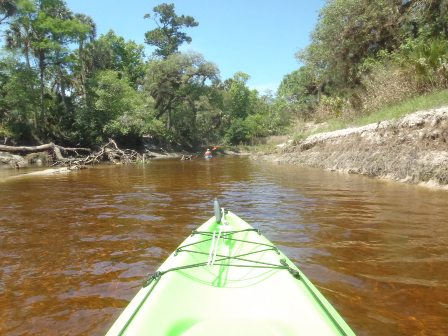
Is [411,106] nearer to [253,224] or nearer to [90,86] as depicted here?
[253,224]

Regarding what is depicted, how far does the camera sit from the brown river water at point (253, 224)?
10.9 ft

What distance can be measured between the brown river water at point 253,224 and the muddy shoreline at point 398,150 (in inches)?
34.2

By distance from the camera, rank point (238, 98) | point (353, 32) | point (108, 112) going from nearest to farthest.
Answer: point (353, 32)
point (108, 112)
point (238, 98)

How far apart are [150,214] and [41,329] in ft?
14.9

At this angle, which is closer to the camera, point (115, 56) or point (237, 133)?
point (115, 56)

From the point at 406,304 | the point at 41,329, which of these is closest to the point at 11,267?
the point at 41,329

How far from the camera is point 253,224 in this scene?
657cm

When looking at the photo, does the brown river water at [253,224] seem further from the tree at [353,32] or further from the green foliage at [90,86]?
the green foliage at [90,86]

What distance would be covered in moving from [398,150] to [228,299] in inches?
395

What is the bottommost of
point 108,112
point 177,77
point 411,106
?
point 411,106

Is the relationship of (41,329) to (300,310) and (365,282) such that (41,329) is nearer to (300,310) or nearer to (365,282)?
(300,310)

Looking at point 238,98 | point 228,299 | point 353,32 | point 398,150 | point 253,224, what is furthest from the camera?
point 238,98

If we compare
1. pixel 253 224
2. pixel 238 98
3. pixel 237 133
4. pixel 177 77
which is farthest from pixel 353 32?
pixel 238 98

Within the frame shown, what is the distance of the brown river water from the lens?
10.9ft
